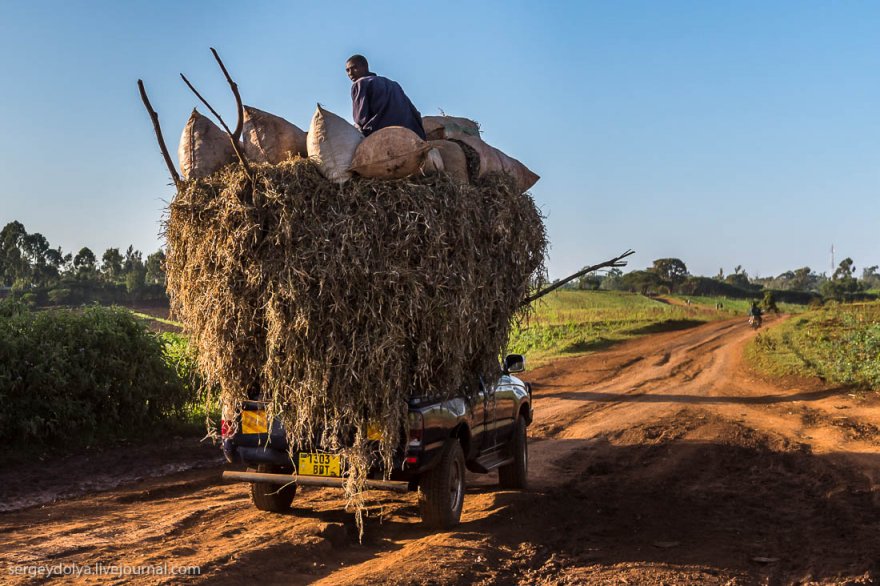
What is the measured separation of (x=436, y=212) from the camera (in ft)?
21.5

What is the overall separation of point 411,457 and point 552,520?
184 cm

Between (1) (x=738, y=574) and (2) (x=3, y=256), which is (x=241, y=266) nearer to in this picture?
(1) (x=738, y=574)

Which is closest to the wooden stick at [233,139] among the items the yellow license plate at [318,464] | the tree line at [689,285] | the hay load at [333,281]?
the hay load at [333,281]

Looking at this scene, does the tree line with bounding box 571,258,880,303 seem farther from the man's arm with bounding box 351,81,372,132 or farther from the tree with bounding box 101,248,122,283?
the man's arm with bounding box 351,81,372,132

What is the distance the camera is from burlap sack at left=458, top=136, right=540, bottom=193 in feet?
25.4

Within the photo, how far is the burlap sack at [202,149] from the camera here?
693 cm

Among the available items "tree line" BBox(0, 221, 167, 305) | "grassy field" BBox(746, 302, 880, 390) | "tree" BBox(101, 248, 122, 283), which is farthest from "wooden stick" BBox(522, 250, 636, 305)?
"tree" BBox(101, 248, 122, 283)

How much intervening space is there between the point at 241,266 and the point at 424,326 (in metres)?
1.57

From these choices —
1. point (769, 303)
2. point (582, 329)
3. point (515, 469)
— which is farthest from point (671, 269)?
point (515, 469)

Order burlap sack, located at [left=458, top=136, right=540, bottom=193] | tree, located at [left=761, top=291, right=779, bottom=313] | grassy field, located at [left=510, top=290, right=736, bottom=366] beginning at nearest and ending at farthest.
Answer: burlap sack, located at [left=458, top=136, right=540, bottom=193], grassy field, located at [left=510, top=290, right=736, bottom=366], tree, located at [left=761, top=291, right=779, bottom=313]

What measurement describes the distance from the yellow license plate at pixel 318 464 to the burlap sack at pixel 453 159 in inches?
105

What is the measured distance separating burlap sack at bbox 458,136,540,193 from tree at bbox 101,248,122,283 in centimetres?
4475

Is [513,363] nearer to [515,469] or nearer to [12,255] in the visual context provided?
[515,469]

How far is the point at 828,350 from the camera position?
77.7 ft
